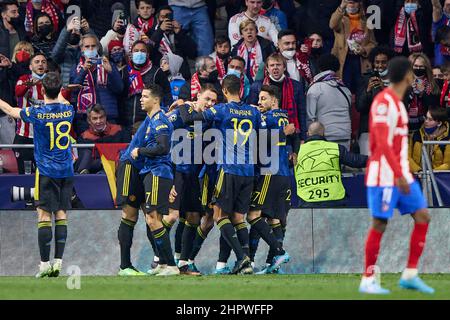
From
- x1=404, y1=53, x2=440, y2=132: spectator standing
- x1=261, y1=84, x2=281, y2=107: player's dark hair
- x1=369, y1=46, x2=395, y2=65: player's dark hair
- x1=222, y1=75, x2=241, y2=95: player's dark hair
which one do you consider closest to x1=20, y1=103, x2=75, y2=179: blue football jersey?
x1=222, y1=75, x2=241, y2=95: player's dark hair

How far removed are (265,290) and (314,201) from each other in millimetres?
5403

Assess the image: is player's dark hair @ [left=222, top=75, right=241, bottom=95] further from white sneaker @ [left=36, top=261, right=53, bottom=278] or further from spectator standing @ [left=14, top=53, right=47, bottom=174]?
spectator standing @ [left=14, top=53, right=47, bottom=174]

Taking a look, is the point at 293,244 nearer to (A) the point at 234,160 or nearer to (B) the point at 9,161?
(A) the point at 234,160

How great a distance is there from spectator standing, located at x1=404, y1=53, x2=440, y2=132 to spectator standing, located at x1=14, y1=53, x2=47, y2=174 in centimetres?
564

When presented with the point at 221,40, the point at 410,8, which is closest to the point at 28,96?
the point at 221,40

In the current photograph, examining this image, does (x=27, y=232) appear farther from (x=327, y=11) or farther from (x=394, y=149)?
(x=394, y=149)

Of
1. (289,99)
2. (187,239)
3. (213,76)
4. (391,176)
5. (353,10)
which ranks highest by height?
(353,10)

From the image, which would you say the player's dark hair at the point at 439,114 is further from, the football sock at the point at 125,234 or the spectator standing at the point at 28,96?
the spectator standing at the point at 28,96

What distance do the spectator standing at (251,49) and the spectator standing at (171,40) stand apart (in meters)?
0.86

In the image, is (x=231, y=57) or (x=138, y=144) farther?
(x=231, y=57)

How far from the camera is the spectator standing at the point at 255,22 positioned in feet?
68.0

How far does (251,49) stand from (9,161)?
412 centimetres

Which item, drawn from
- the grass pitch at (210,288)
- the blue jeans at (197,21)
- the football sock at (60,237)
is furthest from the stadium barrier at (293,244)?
the blue jeans at (197,21)

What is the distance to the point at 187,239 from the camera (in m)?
17.4
